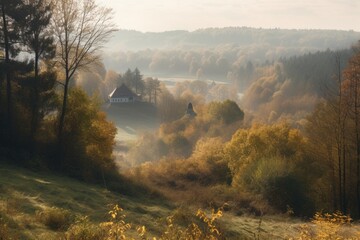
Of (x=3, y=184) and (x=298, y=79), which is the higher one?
(x=298, y=79)

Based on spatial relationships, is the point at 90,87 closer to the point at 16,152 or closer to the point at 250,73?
the point at 16,152

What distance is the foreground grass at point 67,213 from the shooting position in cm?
1193

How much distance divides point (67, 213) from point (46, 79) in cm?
1505

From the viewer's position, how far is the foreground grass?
11930mm

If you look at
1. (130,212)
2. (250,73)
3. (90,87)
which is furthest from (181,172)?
(250,73)

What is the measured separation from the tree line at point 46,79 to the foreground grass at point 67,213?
4.06 metres

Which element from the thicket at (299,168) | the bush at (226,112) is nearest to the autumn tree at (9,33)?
the thicket at (299,168)

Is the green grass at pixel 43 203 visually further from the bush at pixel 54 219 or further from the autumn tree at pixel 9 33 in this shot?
the autumn tree at pixel 9 33

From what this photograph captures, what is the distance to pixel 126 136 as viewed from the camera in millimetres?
83750

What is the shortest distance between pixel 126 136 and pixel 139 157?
18.6 meters

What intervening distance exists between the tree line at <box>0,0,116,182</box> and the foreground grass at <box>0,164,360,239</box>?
13.3 ft

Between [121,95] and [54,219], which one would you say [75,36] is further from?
[121,95]

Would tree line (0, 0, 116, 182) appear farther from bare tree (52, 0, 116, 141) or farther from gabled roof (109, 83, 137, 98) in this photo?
gabled roof (109, 83, 137, 98)

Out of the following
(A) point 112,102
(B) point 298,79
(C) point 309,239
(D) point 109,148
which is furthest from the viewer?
(B) point 298,79
